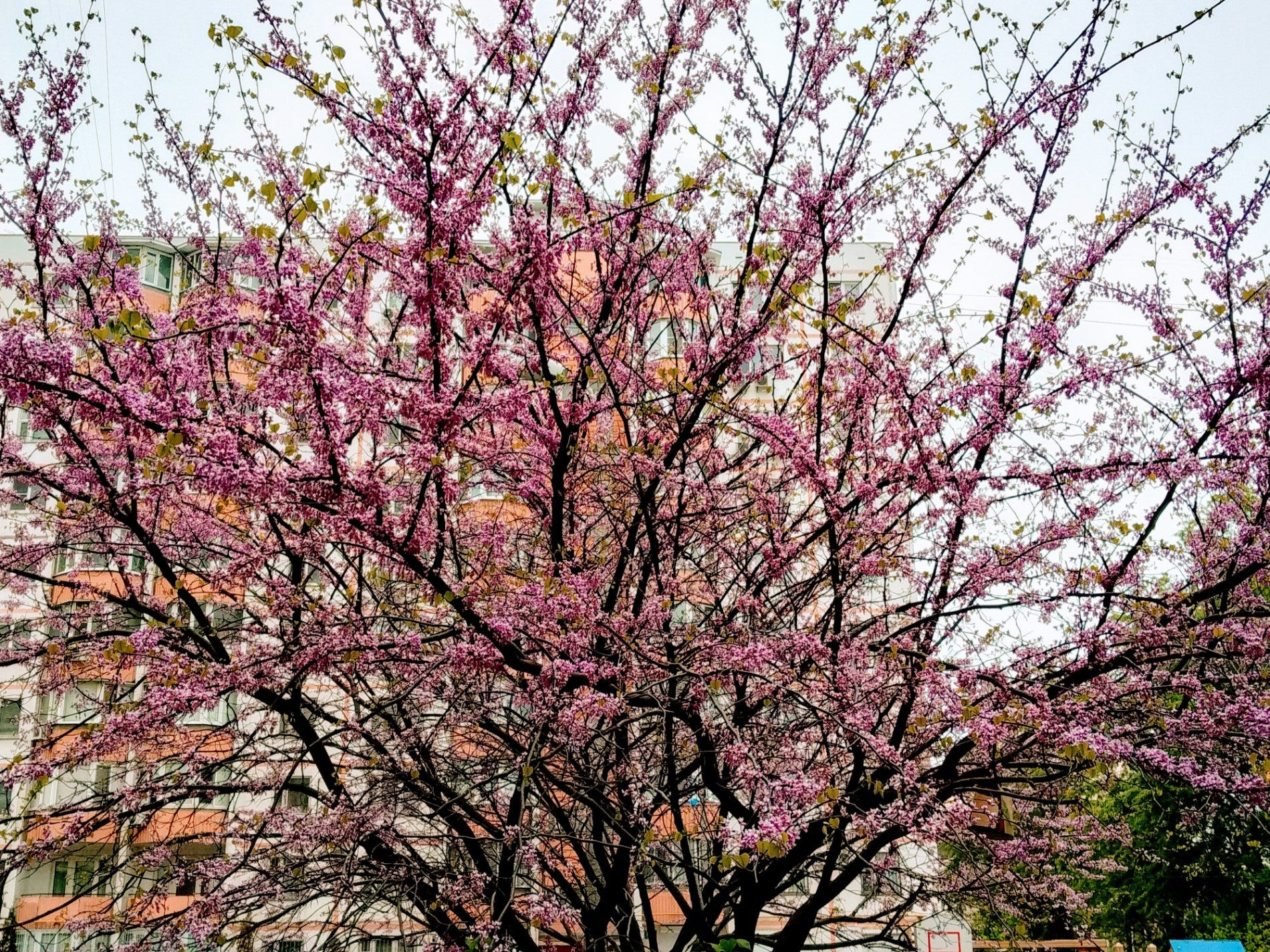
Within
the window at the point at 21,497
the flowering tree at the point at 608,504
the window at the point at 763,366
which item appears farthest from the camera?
the window at the point at 763,366

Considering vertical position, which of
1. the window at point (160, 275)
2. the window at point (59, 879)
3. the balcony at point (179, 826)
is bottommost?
the window at point (59, 879)

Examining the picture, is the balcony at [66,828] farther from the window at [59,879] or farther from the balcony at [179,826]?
the window at [59,879]

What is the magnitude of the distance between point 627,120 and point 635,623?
3.39 m

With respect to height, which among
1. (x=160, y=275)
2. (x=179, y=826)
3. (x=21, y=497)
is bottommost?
(x=179, y=826)

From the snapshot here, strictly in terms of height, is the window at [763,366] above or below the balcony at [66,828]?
above

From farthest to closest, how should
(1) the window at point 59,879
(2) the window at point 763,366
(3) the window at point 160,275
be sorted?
(3) the window at point 160,275 < (1) the window at point 59,879 < (2) the window at point 763,366

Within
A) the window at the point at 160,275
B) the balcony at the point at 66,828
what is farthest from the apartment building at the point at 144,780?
the window at the point at 160,275

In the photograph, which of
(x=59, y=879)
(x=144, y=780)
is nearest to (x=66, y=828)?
(x=144, y=780)

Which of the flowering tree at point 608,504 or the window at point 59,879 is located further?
the window at point 59,879

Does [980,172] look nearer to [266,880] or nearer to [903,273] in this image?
[903,273]

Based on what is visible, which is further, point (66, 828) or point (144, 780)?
point (144, 780)

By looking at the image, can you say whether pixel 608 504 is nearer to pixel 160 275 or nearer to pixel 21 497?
pixel 21 497

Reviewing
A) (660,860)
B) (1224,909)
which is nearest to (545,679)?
(660,860)

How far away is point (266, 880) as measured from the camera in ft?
17.0
